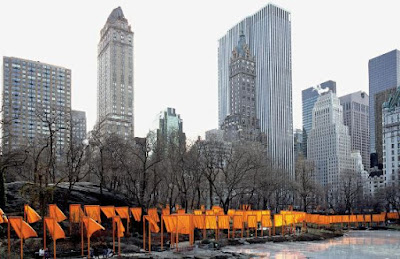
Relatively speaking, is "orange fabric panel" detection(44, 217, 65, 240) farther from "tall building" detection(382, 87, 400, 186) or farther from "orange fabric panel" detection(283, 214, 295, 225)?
"tall building" detection(382, 87, 400, 186)

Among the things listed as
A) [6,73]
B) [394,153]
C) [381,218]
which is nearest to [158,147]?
[381,218]

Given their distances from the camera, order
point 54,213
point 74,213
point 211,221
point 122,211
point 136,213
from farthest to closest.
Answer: point 136,213 → point 122,211 → point 211,221 → point 74,213 → point 54,213

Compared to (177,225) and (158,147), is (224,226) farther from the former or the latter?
(158,147)

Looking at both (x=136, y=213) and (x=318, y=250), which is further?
(x=136, y=213)

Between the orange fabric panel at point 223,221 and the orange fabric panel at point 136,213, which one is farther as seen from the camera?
the orange fabric panel at point 136,213

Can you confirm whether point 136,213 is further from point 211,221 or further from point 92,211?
point 211,221

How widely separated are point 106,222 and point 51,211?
1000 cm

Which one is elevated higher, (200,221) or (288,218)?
(200,221)

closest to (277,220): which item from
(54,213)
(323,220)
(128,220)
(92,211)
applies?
(128,220)

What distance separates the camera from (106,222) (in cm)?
4544

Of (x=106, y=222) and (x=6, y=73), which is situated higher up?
(x=6, y=73)

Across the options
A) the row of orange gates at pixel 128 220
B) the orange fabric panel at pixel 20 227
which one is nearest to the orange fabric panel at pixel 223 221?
the row of orange gates at pixel 128 220

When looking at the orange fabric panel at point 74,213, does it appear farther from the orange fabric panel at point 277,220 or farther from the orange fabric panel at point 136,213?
the orange fabric panel at point 277,220

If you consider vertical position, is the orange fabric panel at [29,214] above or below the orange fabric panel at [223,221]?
above
